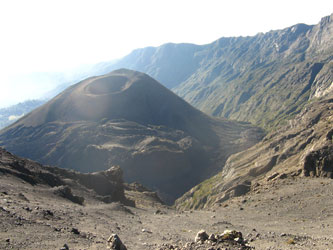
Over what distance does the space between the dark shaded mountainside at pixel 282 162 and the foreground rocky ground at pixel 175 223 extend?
534 centimetres

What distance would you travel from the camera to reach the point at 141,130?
188125mm

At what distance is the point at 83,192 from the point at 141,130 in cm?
14002

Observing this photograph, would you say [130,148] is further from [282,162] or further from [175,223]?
[175,223]

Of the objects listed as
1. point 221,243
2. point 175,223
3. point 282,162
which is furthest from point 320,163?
point 282,162

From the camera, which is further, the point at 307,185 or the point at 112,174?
the point at 112,174

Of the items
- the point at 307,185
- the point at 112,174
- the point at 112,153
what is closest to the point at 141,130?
the point at 112,153

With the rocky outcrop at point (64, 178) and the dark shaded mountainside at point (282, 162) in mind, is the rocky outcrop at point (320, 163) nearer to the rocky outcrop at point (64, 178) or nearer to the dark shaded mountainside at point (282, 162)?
the dark shaded mountainside at point (282, 162)

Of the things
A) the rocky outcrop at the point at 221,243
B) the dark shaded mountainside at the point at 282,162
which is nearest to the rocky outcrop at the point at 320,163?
the dark shaded mountainside at the point at 282,162

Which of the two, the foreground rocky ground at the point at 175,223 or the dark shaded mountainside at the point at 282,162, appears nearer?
the foreground rocky ground at the point at 175,223

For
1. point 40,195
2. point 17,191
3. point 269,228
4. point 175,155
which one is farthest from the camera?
point 175,155

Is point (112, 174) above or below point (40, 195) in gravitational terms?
below

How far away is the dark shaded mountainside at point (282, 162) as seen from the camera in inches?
1743

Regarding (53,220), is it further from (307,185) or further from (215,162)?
(215,162)

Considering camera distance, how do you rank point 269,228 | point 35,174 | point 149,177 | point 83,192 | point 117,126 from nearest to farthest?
point 269,228, point 35,174, point 83,192, point 149,177, point 117,126
